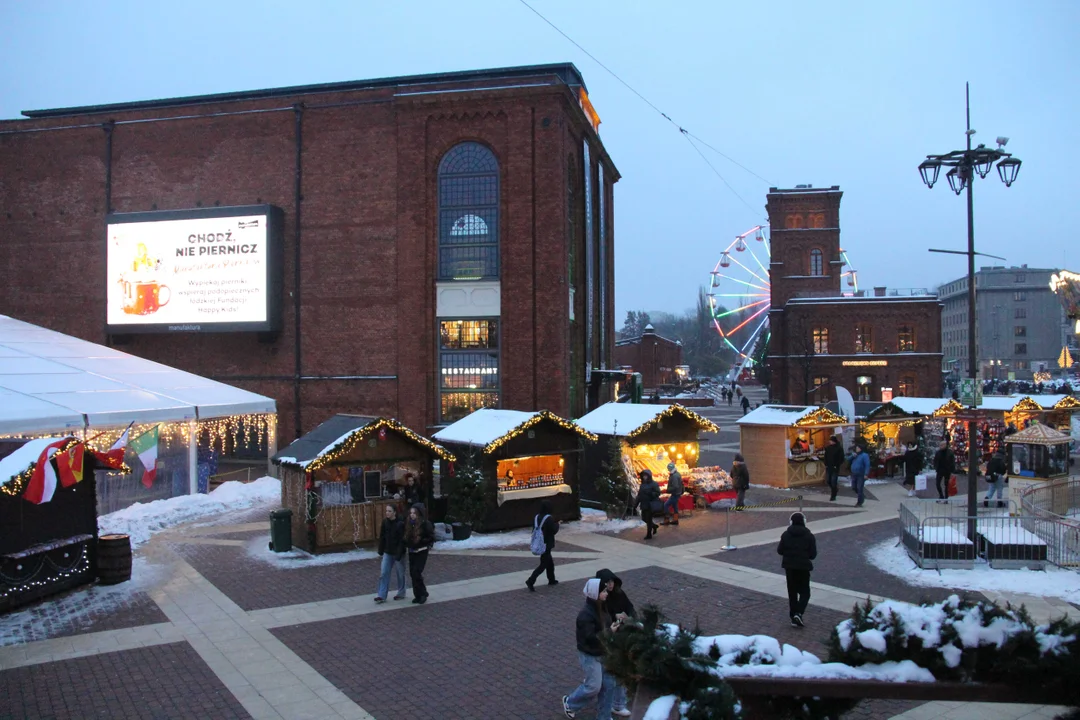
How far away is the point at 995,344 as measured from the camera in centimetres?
11925

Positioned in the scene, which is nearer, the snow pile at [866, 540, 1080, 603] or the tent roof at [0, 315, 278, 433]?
the snow pile at [866, 540, 1080, 603]

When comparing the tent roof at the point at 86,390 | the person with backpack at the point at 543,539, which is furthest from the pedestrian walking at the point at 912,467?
the tent roof at the point at 86,390

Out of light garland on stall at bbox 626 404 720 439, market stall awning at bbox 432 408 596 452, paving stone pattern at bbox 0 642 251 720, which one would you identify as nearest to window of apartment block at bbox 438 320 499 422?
market stall awning at bbox 432 408 596 452

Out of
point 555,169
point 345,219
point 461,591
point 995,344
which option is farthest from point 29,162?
point 995,344

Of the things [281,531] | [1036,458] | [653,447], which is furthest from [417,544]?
[1036,458]

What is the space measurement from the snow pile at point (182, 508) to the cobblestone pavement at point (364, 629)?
170cm

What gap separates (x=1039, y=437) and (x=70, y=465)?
22.6 m

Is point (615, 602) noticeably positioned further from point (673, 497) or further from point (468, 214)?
point (468, 214)

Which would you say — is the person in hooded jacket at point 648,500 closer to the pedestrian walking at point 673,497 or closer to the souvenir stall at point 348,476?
the pedestrian walking at point 673,497

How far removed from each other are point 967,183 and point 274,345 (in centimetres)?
2505

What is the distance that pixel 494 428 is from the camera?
63.0 ft

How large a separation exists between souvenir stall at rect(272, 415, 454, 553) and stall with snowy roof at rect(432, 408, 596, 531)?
1.08 m

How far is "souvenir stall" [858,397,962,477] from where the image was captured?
27906 millimetres

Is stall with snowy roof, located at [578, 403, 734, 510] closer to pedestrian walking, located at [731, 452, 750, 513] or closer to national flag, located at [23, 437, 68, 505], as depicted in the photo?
pedestrian walking, located at [731, 452, 750, 513]
